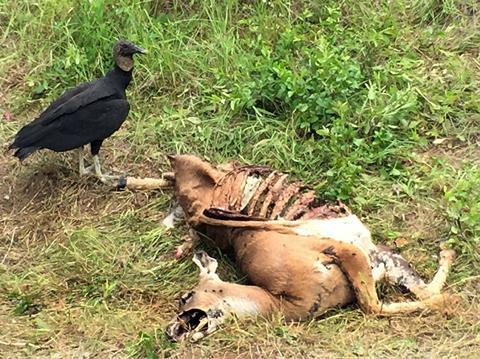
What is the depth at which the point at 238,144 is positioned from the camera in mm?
4117

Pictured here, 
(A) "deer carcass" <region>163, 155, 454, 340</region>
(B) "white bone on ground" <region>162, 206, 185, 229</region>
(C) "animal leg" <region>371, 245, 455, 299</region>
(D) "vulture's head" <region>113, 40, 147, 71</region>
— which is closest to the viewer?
(A) "deer carcass" <region>163, 155, 454, 340</region>

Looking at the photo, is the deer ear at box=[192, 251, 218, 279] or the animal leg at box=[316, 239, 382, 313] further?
the deer ear at box=[192, 251, 218, 279]

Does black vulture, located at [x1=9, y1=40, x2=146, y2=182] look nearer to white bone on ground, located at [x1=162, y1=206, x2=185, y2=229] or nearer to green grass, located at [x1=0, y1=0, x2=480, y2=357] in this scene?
green grass, located at [x1=0, y1=0, x2=480, y2=357]

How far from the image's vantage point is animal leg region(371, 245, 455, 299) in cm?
322

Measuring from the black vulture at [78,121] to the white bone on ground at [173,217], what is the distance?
510 mm

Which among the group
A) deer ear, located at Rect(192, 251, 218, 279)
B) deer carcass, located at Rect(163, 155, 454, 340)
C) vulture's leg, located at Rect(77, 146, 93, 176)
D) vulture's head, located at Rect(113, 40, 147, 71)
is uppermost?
vulture's head, located at Rect(113, 40, 147, 71)

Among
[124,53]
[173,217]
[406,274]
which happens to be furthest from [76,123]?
[406,274]

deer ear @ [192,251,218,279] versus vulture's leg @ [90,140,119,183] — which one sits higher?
deer ear @ [192,251,218,279]

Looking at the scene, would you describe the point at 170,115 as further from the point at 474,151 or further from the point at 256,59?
the point at 474,151

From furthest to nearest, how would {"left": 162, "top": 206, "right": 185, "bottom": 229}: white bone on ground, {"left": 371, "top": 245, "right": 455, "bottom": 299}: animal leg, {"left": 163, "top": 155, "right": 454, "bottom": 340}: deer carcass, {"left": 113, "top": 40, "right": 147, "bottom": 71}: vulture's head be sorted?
{"left": 113, "top": 40, "right": 147, "bottom": 71}: vulture's head
{"left": 162, "top": 206, "right": 185, "bottom": 229}: white bone on ground
{"left": 371, "top": 245, "right": 455, "bottom": 299}: animal leg
{"left": 163, "top": 155, "right": 454, "bottom": 340}: deer carcass

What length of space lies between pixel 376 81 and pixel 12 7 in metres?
2.38

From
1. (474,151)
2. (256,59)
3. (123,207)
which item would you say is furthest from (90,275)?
(474,151)

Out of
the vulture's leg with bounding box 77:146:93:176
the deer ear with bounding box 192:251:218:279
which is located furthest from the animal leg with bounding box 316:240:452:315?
the vulture's leg with bounding box 77:146:93:176

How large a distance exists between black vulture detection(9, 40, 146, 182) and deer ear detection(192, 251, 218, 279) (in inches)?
33.9
